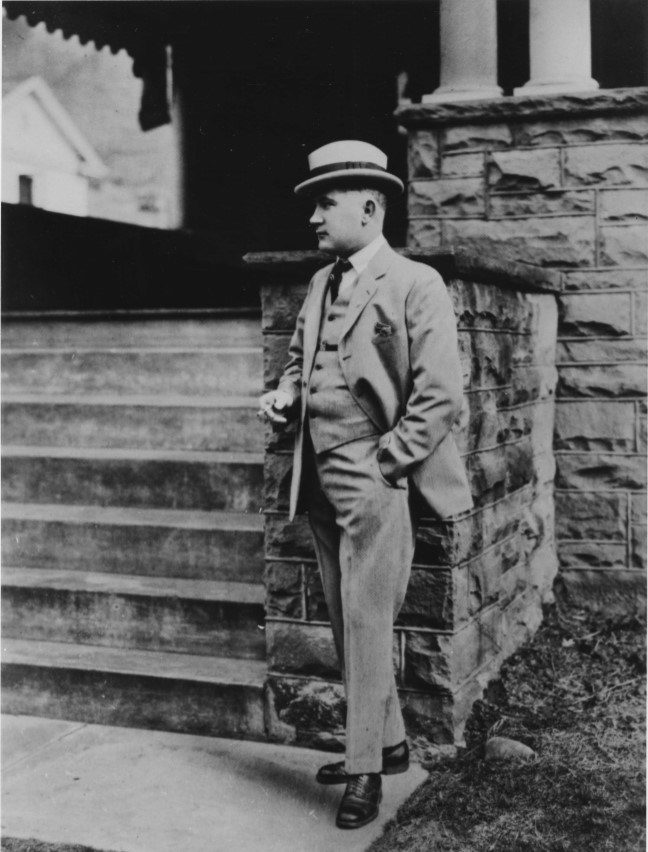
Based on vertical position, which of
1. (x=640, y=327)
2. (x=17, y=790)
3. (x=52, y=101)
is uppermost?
(x=52, y=101)

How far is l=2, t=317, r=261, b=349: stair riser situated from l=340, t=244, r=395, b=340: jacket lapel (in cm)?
248

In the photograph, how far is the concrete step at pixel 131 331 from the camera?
241 inches

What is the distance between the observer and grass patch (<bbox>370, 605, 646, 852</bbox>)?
347cm

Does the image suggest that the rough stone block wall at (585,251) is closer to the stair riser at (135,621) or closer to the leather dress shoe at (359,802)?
the stair riser at (135,621)

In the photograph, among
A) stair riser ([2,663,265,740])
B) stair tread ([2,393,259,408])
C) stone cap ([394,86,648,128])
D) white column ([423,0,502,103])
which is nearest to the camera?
stair riser ([2,663,265,740])

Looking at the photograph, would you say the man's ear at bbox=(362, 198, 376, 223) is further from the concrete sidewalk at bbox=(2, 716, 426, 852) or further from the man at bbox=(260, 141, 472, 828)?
the concrete sidewalk at bbox=(2, 716, 426, 852)

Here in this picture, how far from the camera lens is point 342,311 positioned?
138 inches

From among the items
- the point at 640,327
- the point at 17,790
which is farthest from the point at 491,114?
the point at 17,790

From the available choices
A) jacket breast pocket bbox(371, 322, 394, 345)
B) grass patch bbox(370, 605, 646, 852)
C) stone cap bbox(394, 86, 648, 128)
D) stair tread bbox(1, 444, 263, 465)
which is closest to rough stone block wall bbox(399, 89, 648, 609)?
stone cap bbox(394, 86, 648, 128)

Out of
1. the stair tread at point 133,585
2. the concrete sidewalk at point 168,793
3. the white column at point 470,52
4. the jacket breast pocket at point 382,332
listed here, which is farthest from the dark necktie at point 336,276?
the white column at point 470,52

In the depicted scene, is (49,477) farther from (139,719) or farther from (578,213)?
(578,213)

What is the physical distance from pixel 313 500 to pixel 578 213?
102 inches

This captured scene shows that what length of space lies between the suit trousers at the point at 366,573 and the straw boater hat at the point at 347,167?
31.8 inches

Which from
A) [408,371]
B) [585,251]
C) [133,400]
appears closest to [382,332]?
[408,371]
